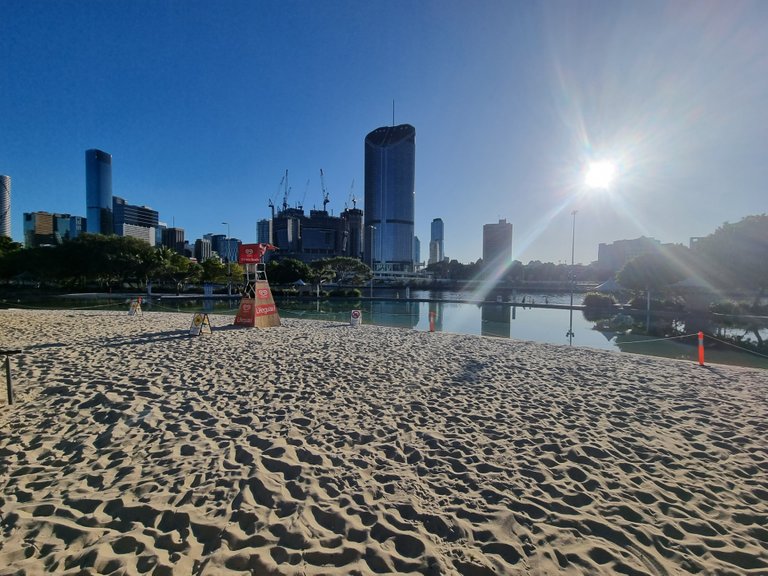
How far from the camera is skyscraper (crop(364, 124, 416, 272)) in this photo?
532 feet

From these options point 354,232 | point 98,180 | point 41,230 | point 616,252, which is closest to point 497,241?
point 616,252

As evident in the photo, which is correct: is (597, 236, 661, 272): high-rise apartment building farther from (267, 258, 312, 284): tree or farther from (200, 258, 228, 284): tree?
(200, 258, 228, 284): tree

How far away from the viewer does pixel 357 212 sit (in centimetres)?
18200

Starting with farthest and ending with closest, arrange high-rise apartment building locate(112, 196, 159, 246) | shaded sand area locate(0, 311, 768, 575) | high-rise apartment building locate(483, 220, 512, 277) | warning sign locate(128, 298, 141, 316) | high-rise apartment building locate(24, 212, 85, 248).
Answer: high-rise apartment building locate(483, 220, 512, 277) → high-rise apartment building locate(112, 196, 159, 246) → high-rise apartment building locate(24, 212, 85, 248) → warning sign locate(128, 298, 141, 316) → shaded sand area locate(0, 311, 768, 575)

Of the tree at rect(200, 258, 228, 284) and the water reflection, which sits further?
the tree at rect(200, 258, 228, 284)

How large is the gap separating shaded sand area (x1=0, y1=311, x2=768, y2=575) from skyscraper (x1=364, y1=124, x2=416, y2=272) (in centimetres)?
15423

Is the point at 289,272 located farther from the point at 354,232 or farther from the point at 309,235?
the point at 354,232

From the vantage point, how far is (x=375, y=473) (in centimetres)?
364

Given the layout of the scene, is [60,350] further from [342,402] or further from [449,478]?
[449,478]

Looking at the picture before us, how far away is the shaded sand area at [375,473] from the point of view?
8.48 feet

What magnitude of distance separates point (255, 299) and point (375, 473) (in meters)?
12.6

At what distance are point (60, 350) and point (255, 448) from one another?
8.28m

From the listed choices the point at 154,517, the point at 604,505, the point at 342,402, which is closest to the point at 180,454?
the point at 154,517

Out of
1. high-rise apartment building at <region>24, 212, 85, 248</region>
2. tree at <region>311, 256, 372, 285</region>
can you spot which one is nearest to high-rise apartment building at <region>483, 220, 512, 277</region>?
tree at <region>311, 256, 372, 285</region>
